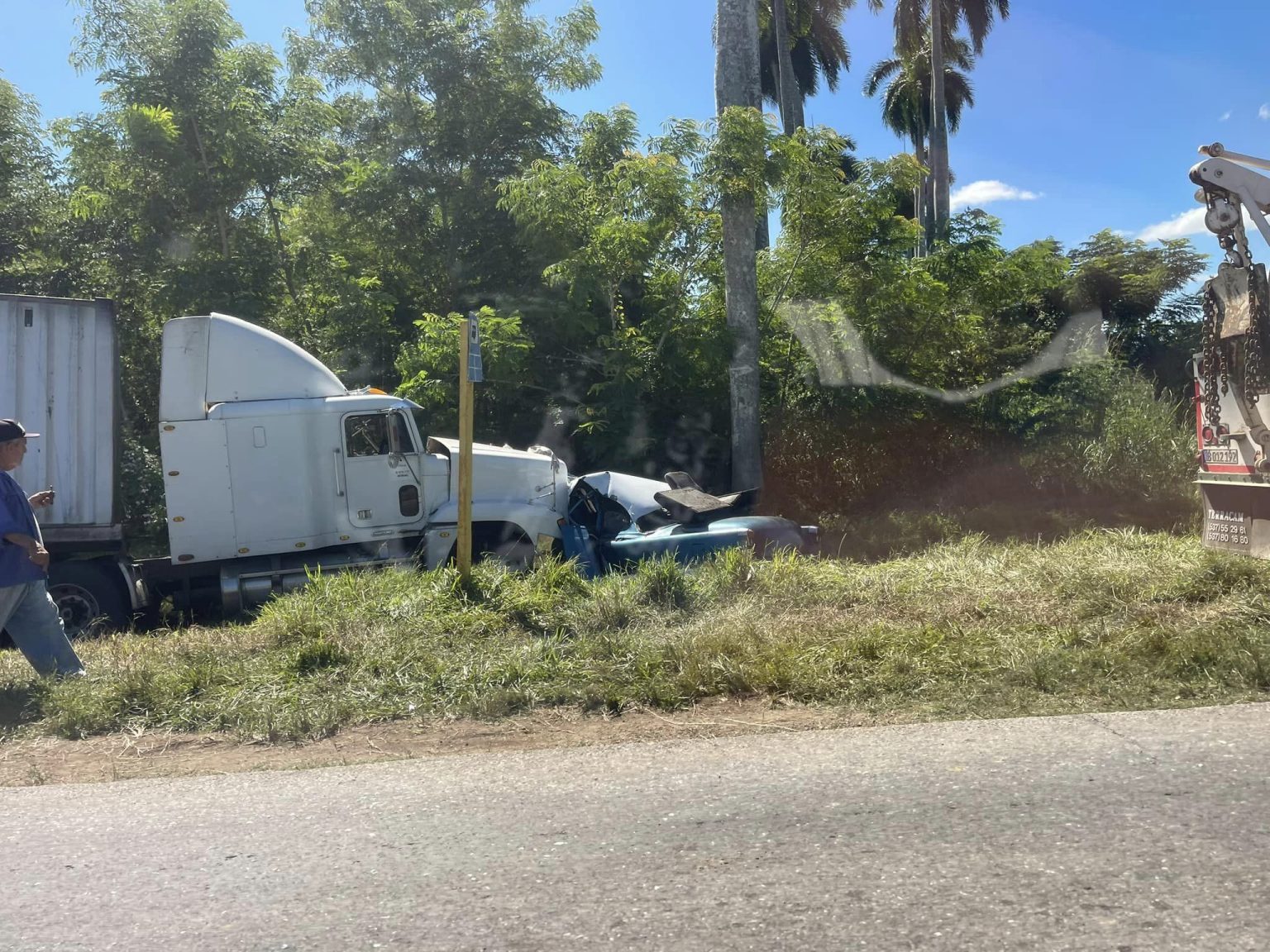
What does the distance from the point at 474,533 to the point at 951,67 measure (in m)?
33.6

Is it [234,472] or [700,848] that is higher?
[234,472]

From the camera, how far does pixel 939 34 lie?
2728cm

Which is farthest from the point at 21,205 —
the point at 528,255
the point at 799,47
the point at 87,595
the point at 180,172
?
the point at 799,47

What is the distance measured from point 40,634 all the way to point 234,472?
12.1 feet

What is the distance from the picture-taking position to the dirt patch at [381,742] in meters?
5.82

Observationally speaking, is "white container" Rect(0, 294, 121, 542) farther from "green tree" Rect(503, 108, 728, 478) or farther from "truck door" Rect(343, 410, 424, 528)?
"green tree" Rect(503, 108, 728, 478)

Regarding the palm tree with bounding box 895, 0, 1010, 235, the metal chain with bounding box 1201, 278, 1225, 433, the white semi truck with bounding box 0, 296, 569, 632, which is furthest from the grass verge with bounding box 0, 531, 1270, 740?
the palm tree with bounding box 895, 0, 1010, 235

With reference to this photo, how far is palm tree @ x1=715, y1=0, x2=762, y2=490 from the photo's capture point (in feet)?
47.4

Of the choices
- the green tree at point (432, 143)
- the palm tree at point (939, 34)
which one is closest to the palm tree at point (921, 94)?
the palm tree at point (939, 34)

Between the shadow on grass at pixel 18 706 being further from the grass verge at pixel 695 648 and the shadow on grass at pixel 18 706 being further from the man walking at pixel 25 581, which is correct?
the man walking at pixel 25 581

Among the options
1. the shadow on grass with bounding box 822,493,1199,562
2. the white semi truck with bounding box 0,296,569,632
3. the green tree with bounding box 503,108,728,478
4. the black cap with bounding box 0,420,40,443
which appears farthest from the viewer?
the green tree with bounding box 503,108,728,478

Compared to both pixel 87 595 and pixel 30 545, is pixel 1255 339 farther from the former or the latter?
pixel 87 595

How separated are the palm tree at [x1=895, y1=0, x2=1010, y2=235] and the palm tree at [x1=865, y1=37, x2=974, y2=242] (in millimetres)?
737

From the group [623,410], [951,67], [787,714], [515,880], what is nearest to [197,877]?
[515,880]
